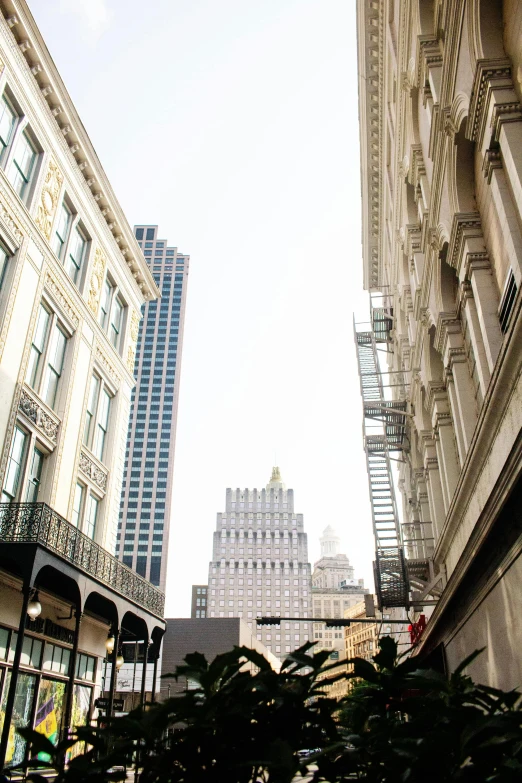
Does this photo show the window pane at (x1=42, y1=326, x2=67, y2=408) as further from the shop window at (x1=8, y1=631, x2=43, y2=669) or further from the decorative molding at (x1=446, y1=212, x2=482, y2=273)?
the decorative molding at (x1=446, y1=212, x2=482, y2=273)

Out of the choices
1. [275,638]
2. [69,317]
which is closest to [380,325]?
[69,317]

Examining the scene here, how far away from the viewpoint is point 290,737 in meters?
3.34

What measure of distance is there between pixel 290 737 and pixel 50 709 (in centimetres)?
1975

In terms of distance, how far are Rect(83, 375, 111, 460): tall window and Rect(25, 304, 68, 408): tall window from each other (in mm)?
2563

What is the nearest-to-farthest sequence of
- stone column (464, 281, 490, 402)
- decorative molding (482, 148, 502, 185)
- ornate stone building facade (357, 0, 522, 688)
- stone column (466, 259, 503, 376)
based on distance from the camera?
1. ornate stone building facade (357, 0, 522, 688)
2. decorative molding (482, 148, 502, 185)
3. stone column (466, 259, 503, 376)
4. stone column (464, 281, 490, 402)

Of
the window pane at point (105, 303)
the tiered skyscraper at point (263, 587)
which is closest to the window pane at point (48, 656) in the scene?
the window pane at point (105, 303)

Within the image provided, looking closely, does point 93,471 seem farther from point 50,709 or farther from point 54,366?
point 50,709

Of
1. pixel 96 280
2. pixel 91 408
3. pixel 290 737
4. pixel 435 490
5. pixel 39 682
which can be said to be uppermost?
pixel 96 280

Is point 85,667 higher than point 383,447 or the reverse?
the reverse

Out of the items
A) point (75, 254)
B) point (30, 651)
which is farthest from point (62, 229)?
point (30, 651)

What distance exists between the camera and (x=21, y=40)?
20.5m

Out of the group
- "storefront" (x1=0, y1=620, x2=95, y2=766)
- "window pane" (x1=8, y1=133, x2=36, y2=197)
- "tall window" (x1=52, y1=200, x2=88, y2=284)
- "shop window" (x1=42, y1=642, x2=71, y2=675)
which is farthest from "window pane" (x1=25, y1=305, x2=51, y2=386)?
"shop window" (x1=42, y1=642, x2=71, y2=675)

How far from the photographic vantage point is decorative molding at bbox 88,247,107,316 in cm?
2572

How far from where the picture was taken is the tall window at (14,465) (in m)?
18.3
